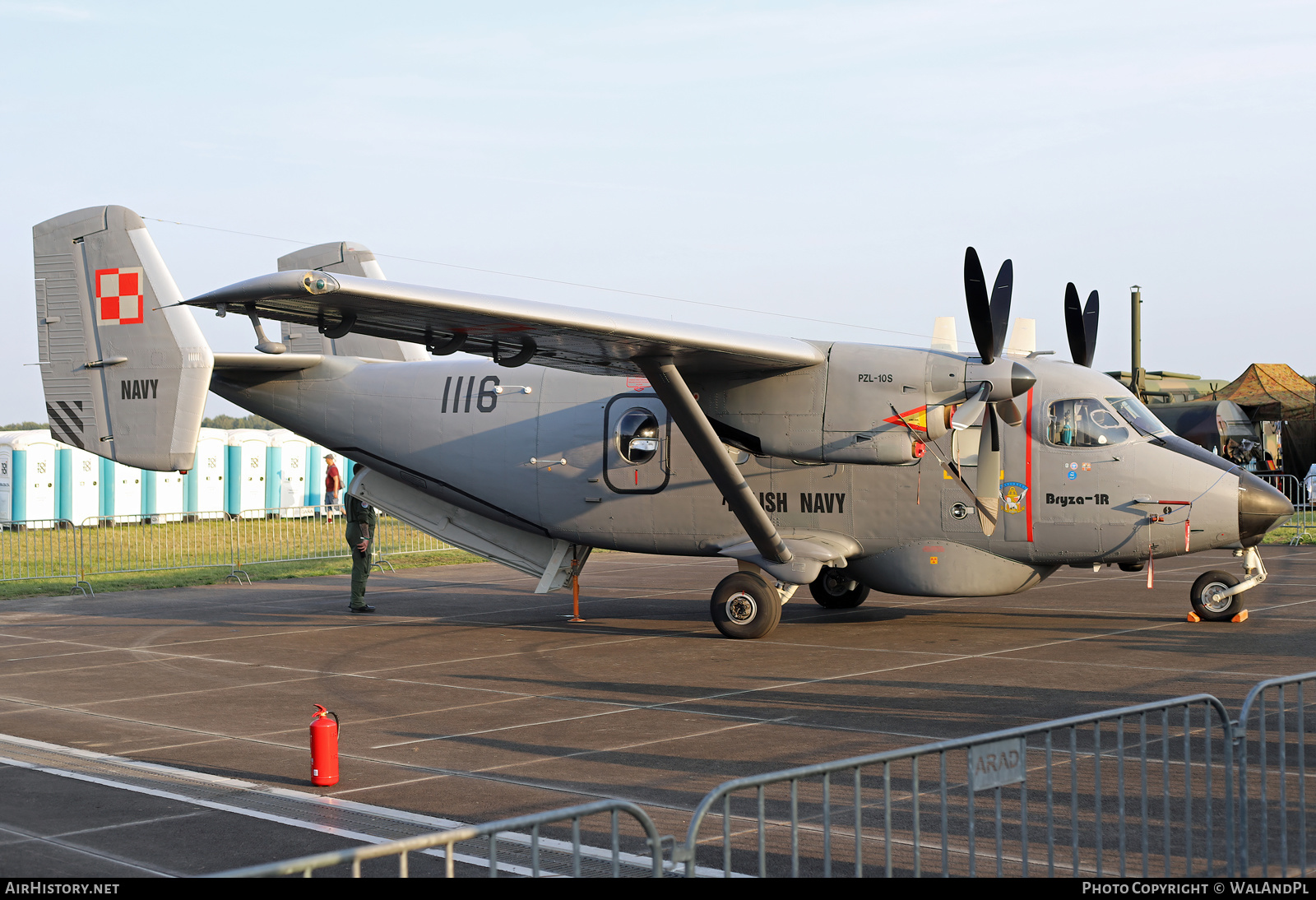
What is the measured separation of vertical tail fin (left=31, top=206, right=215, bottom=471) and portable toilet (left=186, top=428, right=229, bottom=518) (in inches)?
895

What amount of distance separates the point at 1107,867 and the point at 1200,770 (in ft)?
7.85

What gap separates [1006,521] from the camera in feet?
45.7

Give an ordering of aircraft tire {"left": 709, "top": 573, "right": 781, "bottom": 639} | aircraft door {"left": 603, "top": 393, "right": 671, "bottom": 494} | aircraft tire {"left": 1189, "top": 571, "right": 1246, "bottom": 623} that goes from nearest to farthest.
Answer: aircraft tire {"left": 709, "top": 573, "right": 781, "bottom": 639} < aircraft tire {"left": 1189, "top": 571, "right": 1246, "bottom": 623} < aircraft door {"left": 603, "top": 393, "right": 671, "bottom": 494}

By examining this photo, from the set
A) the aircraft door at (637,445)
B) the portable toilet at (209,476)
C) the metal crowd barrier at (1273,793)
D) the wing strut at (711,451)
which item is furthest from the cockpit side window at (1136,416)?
the portable toilet at (209,476)

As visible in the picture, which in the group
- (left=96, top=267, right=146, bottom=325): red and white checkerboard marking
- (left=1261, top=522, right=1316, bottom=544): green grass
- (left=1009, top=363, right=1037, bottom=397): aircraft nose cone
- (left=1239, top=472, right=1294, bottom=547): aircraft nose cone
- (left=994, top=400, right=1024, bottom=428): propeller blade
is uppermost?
(left=96, top=267, right=146, bottom=325): red and white checkerboard marking

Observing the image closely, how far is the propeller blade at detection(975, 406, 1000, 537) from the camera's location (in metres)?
13.2

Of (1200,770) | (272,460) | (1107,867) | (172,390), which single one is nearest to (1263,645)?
(1200,770)

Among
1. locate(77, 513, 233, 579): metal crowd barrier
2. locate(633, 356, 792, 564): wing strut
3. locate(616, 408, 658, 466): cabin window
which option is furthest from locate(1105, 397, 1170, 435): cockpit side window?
locate(77, 513, 233, 579): metal crowd barrier

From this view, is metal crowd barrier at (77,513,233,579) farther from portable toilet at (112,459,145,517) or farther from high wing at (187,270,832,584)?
high wing at (187,270,832,584)

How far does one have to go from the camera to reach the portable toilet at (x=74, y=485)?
33844 mm

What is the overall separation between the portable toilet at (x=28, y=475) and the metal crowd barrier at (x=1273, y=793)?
107ft

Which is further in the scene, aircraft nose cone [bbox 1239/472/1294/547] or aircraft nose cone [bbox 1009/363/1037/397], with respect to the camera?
aircraft nose cone [bbox 1239/472/1294/547]

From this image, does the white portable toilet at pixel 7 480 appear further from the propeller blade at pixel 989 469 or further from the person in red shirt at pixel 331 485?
the propeller blade at pixel 989 469
